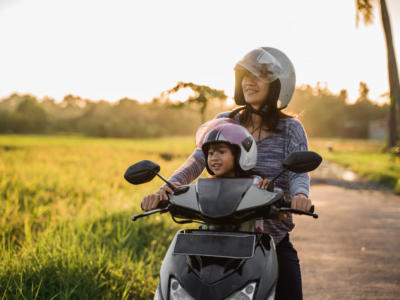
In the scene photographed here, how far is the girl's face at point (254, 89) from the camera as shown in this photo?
→ 2.31 metres

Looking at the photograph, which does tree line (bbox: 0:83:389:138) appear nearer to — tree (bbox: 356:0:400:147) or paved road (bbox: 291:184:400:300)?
tree (bbox: 356:0:400:147)

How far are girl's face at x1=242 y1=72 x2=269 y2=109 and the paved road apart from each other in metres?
2.52

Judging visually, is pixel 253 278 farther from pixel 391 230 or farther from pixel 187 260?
pixel 391 230

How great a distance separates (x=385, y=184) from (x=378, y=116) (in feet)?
225

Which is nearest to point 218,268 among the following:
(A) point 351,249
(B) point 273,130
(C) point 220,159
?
(C) point 220,159

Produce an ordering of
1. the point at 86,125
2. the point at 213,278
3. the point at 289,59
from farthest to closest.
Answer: the point at 86,125 → the point at 289,59 → the point at 213,278

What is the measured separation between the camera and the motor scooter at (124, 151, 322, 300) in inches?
58.2

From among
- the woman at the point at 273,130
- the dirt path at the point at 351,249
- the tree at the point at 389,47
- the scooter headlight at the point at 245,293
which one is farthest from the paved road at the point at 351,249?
the tree at the point at 389,47

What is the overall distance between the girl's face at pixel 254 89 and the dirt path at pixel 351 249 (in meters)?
2.51

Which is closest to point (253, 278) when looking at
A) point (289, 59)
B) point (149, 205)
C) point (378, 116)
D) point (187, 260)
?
point (187, 260)

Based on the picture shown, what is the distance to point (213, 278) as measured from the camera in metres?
1.48

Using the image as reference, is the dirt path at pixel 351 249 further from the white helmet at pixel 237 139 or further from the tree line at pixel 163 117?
the tree line at pixel 163 117

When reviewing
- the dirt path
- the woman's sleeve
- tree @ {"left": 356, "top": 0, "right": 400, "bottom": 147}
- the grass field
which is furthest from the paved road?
tree @ {"left": 356, "top": 0, "right": 400, "bottom": 147}

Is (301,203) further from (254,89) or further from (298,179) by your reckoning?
(254,89)
